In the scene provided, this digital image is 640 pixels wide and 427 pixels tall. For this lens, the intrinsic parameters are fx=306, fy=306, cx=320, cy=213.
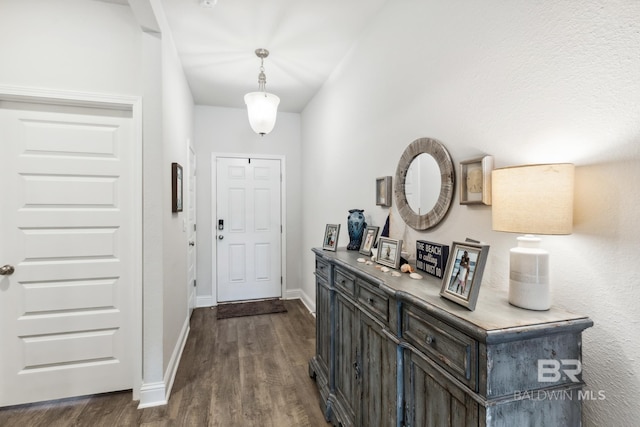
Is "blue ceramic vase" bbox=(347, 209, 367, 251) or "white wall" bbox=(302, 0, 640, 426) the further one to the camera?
"blue ceramic vase" bbox=(347, 209, 367, 251)

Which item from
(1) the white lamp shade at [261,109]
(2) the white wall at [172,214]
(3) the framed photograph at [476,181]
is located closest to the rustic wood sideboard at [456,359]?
(3) the framed photograph at [476,181]

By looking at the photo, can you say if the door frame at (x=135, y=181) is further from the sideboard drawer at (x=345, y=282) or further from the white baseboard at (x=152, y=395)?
the sideboard drawer at (x=345, y=282)

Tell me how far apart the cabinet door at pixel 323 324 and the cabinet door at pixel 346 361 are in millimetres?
131

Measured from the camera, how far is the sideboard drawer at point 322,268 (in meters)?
2.12

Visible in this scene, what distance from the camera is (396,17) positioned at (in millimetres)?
2037

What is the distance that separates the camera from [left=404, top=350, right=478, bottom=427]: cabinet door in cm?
90

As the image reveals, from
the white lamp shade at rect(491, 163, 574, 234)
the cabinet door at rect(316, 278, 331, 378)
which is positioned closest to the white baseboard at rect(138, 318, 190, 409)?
the cabinet door at rect(316, 278, 331, 378)

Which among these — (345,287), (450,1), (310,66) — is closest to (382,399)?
(345,287)

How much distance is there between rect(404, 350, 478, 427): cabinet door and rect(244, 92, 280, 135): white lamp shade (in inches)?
86.6

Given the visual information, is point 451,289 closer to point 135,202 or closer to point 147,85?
point 135,202

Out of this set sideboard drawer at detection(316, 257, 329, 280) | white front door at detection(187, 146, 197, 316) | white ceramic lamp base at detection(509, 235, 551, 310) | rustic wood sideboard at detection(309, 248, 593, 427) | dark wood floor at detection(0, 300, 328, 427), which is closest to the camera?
rustic wood sideboard at detection(309, 248, 593, 427)

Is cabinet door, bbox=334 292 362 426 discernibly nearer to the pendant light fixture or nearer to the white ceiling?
the pendant light fixture

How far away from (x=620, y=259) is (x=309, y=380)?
2.17 meters

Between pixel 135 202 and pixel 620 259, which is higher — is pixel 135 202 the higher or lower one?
the higher one
